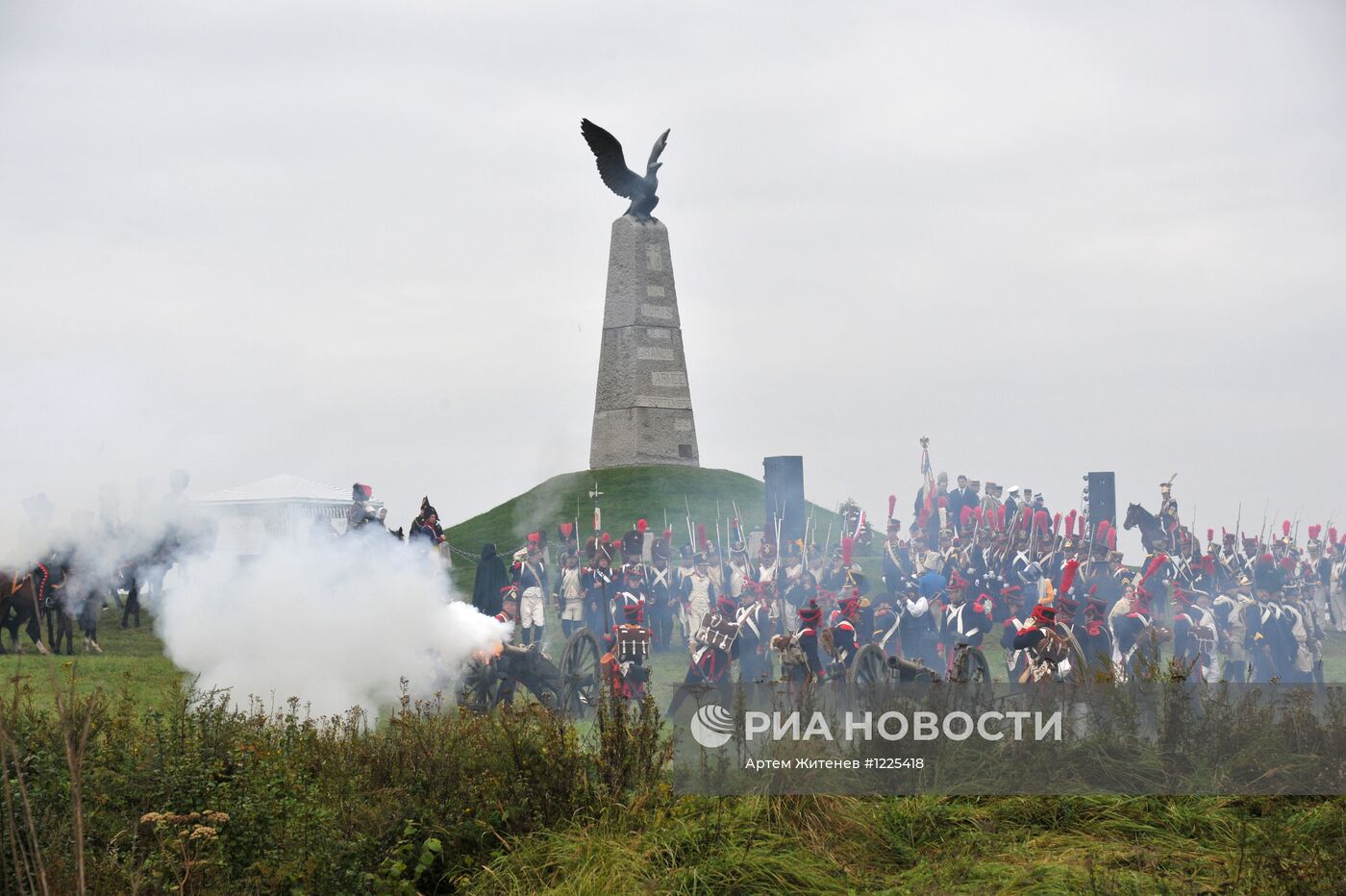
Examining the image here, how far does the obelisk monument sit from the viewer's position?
3139 cm

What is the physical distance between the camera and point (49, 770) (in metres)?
7.42

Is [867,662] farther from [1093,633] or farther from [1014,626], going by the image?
[1014,626]

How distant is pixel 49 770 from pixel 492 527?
22.9 meters

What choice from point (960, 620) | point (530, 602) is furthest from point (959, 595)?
point (530, 602)

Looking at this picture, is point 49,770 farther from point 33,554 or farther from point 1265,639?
point 1265,639

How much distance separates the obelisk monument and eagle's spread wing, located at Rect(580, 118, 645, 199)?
0.07ft

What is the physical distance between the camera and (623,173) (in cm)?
3206

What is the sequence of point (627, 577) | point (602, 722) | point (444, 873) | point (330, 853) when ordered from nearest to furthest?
point (330, 853) → point (444, 873) → point (602, 722) → point (627, 577)

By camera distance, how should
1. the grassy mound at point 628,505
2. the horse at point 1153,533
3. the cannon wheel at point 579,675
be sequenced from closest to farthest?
1. the cannon wheel at point 579,675
2. the horse at point 1153,533
3. the grassy mound at point 628,505

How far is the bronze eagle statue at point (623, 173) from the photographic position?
3198 cm

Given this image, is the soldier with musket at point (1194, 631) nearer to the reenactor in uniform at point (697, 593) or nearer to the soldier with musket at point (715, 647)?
the soldier with musket at point (715, 647)

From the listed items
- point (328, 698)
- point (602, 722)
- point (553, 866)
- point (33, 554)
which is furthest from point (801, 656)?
point (33, 554)

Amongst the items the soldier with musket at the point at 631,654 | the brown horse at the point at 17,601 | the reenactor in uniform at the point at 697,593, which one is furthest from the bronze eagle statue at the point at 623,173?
the soldier with musket at the point at 631,654

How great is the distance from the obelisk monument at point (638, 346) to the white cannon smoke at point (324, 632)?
17242 millimetres
